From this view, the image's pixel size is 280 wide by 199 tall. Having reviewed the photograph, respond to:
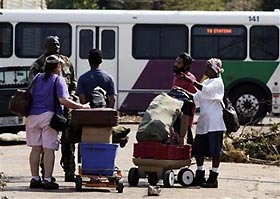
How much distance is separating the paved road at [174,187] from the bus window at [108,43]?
30.3 feet

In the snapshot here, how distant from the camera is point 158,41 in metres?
26.5

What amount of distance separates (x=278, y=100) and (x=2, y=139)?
31.2 feet

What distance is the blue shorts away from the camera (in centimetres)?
1267

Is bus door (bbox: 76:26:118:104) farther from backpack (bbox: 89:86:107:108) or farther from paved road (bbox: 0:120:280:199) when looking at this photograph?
backpack (bbox: 89:86:107:108)

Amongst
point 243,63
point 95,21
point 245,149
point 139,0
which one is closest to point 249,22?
point 243,63

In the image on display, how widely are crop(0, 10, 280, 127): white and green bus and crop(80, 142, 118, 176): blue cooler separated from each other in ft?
46.0

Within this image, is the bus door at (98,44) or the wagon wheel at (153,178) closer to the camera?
the wagon wheel at (153,178)

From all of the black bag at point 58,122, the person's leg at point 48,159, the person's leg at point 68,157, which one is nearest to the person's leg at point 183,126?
A: the person's leg at point 68,157

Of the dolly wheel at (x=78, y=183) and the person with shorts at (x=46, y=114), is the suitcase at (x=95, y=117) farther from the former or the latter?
the dolly wheel at (x=78, y=183)

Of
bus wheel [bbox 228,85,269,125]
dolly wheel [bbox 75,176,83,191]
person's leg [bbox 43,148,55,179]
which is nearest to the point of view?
dolly wheel [bbox 75,176,83,191]

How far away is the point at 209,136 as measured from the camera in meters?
12.7

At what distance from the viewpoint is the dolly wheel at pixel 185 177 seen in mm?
12734

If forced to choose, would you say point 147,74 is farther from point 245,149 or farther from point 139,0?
point 139,0

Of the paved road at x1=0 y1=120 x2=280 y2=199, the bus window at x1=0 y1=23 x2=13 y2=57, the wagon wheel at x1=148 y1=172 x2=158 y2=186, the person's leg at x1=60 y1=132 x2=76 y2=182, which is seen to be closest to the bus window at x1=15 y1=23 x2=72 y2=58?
the bus window at x1=0 y1=23 x2=13 y2=57
